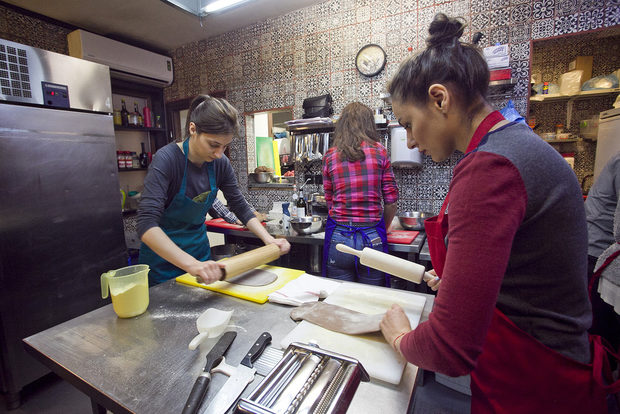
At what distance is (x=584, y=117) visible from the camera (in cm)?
409

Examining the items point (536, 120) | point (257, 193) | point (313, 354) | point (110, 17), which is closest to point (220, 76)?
point (110, 17)

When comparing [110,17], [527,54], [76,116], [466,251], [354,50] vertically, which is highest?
[110,17]

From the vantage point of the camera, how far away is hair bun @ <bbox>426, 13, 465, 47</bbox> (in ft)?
2.44

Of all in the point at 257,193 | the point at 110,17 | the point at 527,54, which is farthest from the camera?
the point at 257,193

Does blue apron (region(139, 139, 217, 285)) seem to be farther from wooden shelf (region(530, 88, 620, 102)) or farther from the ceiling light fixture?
wooden shelf (region(530, 88, 620, 102))

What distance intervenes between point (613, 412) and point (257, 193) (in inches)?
139

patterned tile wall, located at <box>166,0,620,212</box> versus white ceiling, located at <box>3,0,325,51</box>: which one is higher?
white ceiling, located at <box>3,0,325,51</box>

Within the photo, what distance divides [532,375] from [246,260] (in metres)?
1.08

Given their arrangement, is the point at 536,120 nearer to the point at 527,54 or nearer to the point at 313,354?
the point at 527,54

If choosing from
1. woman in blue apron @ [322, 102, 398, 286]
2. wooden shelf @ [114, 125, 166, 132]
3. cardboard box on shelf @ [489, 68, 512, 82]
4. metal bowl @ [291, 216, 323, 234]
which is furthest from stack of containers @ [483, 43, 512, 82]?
wooden shelf @ [114, 125, 166, 132]

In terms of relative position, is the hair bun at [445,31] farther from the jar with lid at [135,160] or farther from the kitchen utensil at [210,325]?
the jar with lid at [135,160]

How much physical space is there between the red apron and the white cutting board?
0.22m

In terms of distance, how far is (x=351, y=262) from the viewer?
7.10 feet

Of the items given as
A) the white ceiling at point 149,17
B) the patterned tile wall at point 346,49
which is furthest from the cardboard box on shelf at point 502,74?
the white ceiling at point 149,17
